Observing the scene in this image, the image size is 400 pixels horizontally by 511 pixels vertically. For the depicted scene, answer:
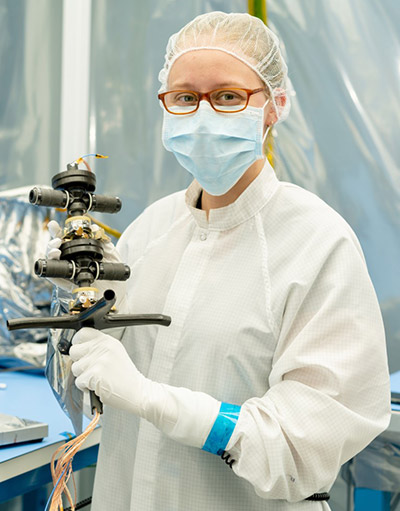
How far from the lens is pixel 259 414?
0.87 m

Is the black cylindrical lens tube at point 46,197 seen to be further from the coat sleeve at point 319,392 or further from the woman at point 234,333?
the coat sleeve at point 319,392

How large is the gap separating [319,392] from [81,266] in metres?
0.41

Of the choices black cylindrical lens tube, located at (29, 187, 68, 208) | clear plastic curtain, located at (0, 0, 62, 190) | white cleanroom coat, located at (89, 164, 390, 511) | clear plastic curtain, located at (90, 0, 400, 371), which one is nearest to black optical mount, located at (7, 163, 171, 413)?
black cylindrical lens tube, located at (29, 187, 68, 208)

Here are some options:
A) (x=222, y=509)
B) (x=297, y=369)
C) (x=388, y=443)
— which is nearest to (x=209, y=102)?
(x=297, y=369)

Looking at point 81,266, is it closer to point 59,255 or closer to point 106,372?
point 59,255

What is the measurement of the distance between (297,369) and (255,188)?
13.8 inches

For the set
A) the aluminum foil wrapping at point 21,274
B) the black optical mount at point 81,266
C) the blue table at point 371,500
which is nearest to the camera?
the black optical mount at point 81,266

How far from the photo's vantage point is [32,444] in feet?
4.02

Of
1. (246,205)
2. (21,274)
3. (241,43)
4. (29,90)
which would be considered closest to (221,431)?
(246,205)

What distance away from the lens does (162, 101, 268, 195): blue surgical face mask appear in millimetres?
1020

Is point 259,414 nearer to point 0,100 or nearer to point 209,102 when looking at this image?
point 209,102

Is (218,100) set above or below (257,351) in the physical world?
above

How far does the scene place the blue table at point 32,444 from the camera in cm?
115

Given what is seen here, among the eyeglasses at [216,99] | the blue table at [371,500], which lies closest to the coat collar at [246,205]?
the eyeglasses at [216,99]
